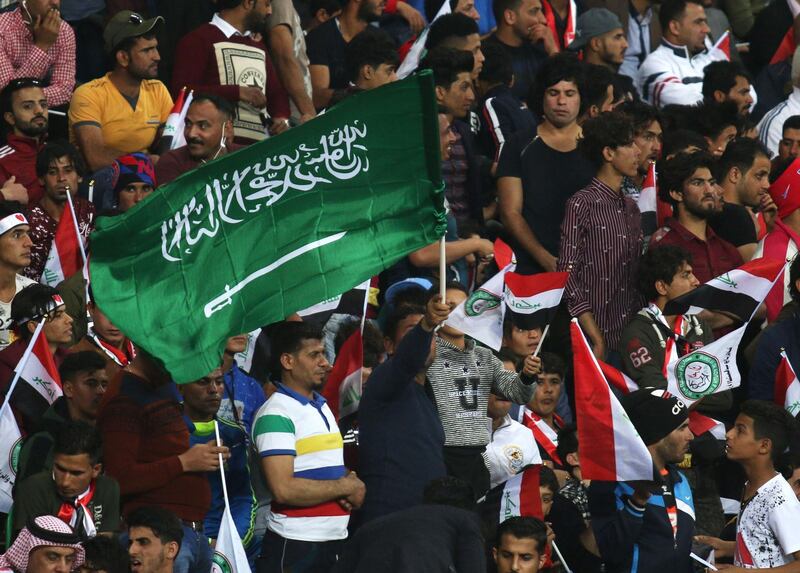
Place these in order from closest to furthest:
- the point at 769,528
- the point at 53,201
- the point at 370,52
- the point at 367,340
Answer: the point at 769,528 → the point at 367,340 → the point at 53,201 → the point at 370,52

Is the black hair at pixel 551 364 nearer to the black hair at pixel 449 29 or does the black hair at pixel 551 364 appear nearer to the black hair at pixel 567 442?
the black hair at pixel 567 442

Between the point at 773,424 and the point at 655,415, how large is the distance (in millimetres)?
845

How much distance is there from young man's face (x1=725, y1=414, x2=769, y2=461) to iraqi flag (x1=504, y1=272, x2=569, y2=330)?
1305mm

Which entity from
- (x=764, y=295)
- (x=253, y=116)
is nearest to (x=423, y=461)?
(x=764, y=295)

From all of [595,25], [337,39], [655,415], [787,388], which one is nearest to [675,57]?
[595,25]

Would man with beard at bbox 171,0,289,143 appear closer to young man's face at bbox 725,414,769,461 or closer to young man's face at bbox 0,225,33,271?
young man's face at bbox 0,225,33,271

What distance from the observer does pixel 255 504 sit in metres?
10.0

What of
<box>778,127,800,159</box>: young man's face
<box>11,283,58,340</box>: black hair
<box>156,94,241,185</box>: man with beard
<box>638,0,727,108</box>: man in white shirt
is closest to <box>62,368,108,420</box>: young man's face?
<box>11,283,58,340</box>: black hair

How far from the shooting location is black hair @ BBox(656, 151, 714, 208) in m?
12.8

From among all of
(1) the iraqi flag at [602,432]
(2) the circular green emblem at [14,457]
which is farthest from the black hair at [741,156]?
(2) the circular green emblem at [14,457]

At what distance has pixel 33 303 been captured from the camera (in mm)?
10516

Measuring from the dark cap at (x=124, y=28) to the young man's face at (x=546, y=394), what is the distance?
12.3 ft

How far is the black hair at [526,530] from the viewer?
31.6ft

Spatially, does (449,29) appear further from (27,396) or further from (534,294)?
(27,396)
